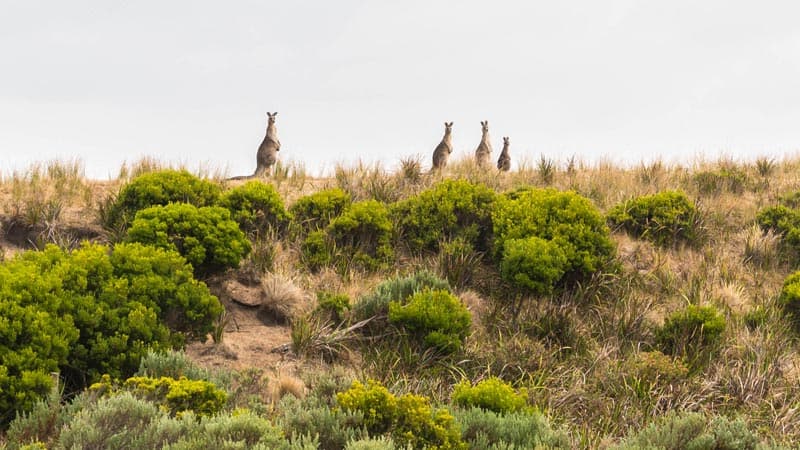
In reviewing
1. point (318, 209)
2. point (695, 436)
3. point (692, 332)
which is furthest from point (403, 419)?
point (318, 209)

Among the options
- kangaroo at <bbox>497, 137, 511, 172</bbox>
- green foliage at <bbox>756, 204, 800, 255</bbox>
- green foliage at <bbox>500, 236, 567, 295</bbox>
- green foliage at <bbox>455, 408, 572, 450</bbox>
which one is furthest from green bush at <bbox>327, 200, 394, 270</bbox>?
kangaroo at <bbox>497, 137, 511, 172</bbox>

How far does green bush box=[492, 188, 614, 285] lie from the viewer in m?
11.8

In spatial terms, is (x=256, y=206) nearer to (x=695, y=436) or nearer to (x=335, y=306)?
(x=335, y=306)

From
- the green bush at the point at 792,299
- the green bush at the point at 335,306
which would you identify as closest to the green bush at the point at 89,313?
the green bush at the point at 335,306

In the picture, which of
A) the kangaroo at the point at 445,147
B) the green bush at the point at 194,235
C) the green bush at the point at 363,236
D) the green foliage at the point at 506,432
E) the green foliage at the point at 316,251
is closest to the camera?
the green foliage at the point at 506,432

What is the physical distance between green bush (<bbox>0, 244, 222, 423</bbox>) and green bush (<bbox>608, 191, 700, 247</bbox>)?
7.91 metres

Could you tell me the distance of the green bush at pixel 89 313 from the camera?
7656 mm

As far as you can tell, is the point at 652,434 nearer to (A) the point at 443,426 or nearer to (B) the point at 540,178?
(A) the point at 443,426

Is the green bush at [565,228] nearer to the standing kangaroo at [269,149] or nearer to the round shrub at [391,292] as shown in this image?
the round shrub at [391,292]

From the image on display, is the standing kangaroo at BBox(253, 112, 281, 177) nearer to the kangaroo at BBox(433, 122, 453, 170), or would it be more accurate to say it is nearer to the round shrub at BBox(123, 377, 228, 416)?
the kangaroo at BBox(433, 122, 453, 170)

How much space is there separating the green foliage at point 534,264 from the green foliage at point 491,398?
320cm

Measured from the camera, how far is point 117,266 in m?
9.10

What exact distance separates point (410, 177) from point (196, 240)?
19.6 ft

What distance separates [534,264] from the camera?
1127 centimetres
